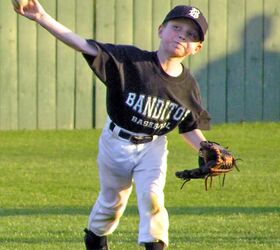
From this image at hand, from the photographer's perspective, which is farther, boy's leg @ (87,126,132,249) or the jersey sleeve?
boy's leg @ (87,126,132,249)

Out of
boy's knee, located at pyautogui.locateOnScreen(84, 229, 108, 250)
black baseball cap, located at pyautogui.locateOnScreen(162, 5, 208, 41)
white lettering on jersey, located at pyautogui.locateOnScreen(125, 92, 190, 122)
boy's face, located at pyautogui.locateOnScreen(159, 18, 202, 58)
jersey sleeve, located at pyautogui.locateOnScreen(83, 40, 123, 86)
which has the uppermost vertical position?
Answer: black baseball cap, located at pyautogui.locateOnScreen(162, 5, 208, 41)

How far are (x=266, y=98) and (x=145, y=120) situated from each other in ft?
34.0

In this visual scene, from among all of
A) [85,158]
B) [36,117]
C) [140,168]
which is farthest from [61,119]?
[140,168]

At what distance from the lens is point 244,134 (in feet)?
54.9

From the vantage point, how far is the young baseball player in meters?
7.34

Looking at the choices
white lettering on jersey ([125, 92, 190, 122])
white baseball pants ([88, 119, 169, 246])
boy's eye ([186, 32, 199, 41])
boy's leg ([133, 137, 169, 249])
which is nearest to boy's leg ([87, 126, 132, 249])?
white baseball pants ([88, 119, 169, 246])

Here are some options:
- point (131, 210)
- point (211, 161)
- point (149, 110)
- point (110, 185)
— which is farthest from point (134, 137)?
point (131, 210)

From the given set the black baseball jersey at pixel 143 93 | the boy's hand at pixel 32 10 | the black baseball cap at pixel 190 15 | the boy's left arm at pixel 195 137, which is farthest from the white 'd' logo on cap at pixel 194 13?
the boy's hand at pixel 32 10

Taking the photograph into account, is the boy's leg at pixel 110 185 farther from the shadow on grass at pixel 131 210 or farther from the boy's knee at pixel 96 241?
the shadow on grass at pixel 131 210

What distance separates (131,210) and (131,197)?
0.86 meters

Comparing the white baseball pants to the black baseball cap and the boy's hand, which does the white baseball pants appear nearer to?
the black baseball cap

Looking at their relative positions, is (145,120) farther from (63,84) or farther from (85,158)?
(63,84)

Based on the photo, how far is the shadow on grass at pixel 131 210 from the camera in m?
10.3

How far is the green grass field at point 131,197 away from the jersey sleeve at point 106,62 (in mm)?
1679
